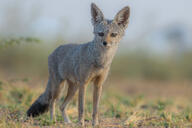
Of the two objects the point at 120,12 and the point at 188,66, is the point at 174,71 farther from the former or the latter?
the point at 120,12

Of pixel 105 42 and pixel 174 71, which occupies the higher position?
pixel 105 42

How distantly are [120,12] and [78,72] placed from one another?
1.16 metres

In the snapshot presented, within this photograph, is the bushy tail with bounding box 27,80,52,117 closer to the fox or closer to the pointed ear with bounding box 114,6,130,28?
the fox

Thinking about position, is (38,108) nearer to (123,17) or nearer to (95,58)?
(95,58)

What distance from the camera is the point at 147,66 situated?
16344 mm

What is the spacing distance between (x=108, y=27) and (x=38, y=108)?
1988mm

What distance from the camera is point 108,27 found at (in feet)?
18.4

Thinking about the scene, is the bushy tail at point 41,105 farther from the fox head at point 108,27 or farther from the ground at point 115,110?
the fox head at point 108,27

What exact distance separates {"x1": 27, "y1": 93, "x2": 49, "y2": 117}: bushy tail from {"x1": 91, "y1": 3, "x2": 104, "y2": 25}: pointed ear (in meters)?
1.76

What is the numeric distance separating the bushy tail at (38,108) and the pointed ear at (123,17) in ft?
6.50

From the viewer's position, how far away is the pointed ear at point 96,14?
226 inches

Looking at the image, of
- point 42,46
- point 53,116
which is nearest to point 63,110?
point 53,116

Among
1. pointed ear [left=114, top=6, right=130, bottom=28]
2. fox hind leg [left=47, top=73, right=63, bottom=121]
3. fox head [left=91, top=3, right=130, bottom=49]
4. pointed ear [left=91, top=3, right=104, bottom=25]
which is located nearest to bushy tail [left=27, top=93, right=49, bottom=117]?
fox hind leg [left=47, top=73, right=63, bottom=121]

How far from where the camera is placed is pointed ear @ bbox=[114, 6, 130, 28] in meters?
5.77
